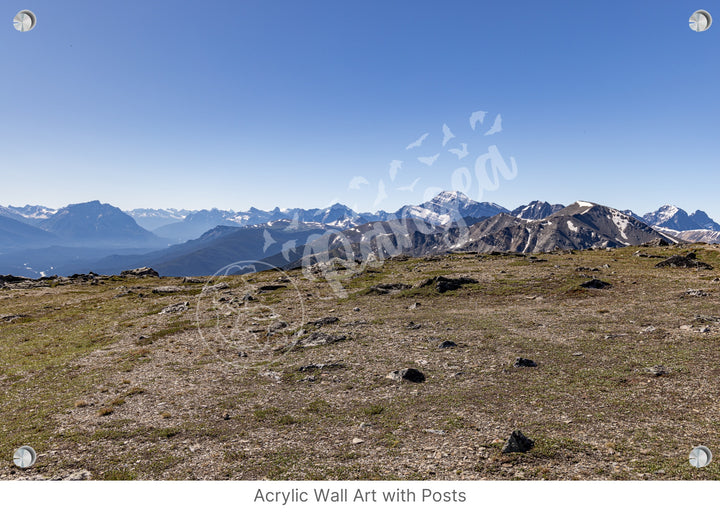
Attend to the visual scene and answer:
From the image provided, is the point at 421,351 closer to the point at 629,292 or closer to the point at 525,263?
the point at 629,292

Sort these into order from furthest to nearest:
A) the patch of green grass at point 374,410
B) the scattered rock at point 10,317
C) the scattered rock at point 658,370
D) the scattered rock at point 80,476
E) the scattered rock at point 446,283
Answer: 1. the scattered rock at point 10,317
2. the scattered rock at point 446,283
3. the scattered rock at point 658,370
4. the patch of green grass at point 374,410
5. the scattered rock at point 80,476

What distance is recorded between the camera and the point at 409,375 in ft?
75.2

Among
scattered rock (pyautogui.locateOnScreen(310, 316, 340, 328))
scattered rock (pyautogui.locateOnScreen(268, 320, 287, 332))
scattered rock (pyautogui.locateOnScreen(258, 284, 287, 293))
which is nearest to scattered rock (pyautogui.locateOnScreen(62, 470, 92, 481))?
scattered rock (pyautogui.locateOnScreen(268, 320, 287, 332))

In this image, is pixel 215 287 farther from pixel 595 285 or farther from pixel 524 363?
pixel 595 285

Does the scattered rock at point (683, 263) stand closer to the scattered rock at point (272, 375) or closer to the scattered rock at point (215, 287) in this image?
the scattered rock at point (272, 375)

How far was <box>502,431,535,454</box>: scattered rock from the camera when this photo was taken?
45.2 feet

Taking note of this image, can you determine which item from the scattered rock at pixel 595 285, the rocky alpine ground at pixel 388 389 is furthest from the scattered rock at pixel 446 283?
the scattered rock at pixel 595 285

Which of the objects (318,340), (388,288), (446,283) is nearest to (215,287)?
(388,288)

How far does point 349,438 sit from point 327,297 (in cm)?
4008

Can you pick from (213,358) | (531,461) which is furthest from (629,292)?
(213,358)

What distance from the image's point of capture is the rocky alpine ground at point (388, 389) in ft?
46.6

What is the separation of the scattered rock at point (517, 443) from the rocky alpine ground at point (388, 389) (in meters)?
0.36

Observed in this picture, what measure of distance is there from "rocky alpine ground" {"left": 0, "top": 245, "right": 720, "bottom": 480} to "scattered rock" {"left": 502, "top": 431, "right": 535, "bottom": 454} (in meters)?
0.36
